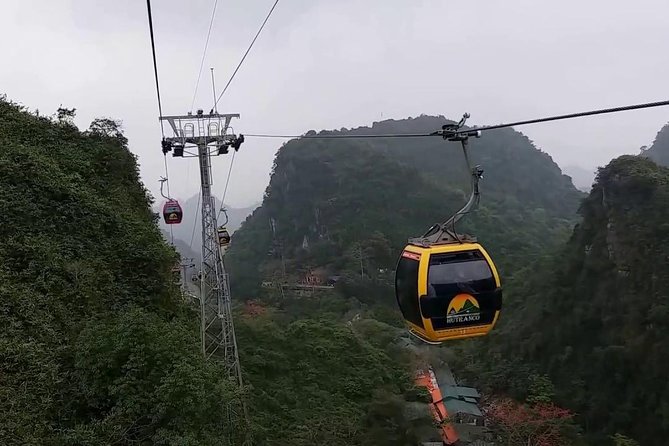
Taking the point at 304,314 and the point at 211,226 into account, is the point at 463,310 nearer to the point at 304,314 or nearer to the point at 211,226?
the point at 211,226

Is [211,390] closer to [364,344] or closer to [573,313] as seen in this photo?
[364,344]

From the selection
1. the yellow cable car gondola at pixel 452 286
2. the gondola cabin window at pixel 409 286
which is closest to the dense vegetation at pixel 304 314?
the gondola cabin window at pixel 409 286

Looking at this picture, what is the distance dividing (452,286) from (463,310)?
194 mm

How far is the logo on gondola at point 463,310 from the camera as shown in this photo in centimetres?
342

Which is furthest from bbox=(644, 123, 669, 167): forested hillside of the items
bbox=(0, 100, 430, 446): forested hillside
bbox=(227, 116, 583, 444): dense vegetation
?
bbox=(0, 100, 430, 446): forested hillside

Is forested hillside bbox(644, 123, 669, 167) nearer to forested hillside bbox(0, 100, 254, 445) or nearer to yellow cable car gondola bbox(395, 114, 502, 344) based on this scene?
forested hillside bbox(0, 100, 254, 445)

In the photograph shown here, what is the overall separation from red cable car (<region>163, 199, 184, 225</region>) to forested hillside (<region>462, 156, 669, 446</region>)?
42.7 feet

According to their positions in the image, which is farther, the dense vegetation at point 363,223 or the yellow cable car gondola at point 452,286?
the dense vegetation at point 363,223

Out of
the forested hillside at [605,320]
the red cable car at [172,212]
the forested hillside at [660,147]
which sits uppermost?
the forested hillside at [660,147]

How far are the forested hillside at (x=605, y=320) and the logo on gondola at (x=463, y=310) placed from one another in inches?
552

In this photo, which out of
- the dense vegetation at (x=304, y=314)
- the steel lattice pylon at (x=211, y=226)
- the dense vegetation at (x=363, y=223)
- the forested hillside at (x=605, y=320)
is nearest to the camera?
the dense vegetation at (x=304, y=314)

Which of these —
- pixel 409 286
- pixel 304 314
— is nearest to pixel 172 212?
pixel 409 286

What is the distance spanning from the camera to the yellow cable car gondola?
3379mm

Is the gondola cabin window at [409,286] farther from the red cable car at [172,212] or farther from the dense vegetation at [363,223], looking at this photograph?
the dense vegetation at [363,223]
